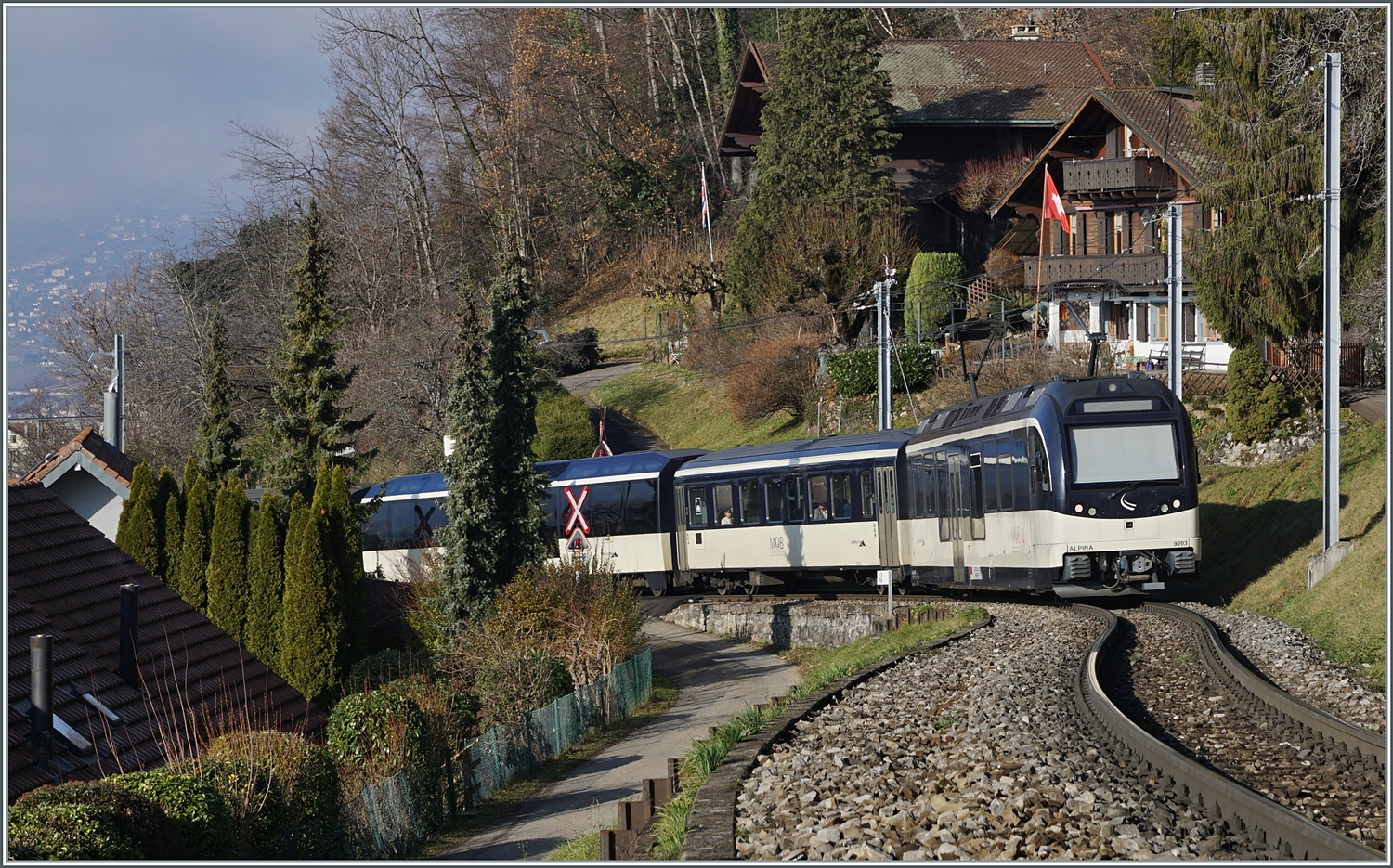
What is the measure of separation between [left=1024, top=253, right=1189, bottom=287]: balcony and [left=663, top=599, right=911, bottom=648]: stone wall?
18.3 m

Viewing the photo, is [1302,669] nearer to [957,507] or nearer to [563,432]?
[957,507]

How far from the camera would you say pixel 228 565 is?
78.6ft

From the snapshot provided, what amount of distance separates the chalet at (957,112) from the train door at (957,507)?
3483cm

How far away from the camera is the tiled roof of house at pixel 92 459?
2544 cm

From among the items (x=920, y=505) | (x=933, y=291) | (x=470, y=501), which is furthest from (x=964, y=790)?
(x=933, y=291)

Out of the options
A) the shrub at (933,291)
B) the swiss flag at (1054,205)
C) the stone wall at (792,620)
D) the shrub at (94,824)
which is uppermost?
the swiss flag at (1054,205)

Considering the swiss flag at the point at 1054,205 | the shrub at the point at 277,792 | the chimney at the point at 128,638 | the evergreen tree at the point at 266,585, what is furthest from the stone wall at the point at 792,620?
the swiss flag at the point at 1054,205

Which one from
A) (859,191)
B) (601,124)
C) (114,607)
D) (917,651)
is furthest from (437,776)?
(601,124)

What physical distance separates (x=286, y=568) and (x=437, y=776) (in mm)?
8978

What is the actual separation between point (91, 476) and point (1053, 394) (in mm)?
18834

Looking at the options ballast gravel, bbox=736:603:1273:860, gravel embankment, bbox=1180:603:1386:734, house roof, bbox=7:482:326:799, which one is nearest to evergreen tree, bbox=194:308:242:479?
house roof, bbox=7:482:326:799

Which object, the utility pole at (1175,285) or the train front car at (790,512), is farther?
the train front car at (790,512)

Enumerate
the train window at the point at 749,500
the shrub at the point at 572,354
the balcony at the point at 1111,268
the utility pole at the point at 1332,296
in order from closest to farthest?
the utility pole at the point at 1332,296 < the train window at the point at 749,500 < the balcony at the point at 1111,268 < the shrub at the point at 572,354

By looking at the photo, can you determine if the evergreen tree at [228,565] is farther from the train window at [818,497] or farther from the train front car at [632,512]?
the train window at [818,497]
